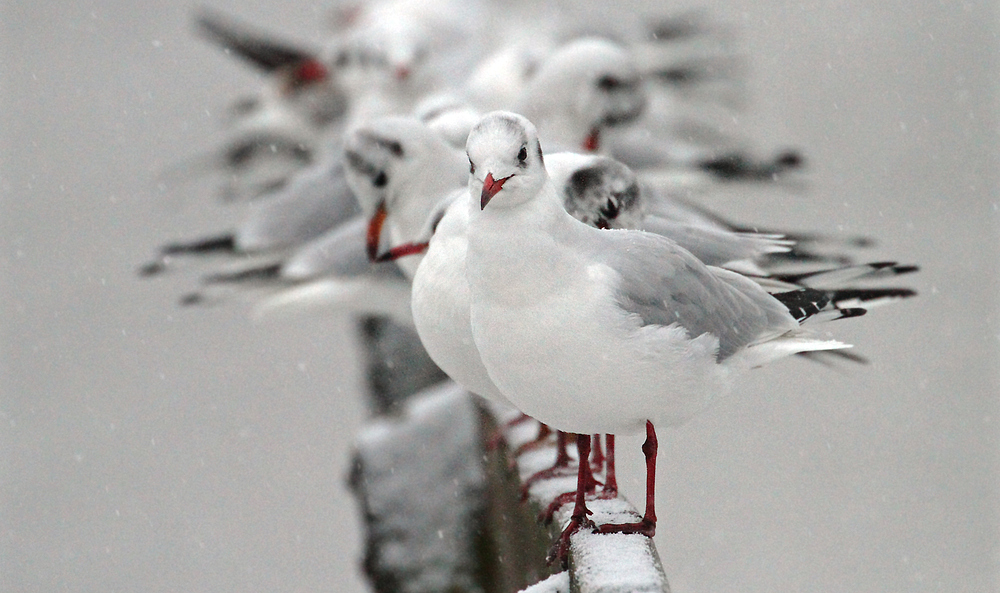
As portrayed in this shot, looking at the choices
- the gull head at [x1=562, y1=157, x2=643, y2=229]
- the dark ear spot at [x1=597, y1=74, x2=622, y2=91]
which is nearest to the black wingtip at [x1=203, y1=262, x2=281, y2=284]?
the dark ear spot at [x1=597, y1=74, x2=622, y2=91]

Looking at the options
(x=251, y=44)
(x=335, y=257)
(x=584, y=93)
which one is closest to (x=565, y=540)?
(x=335, y=257)

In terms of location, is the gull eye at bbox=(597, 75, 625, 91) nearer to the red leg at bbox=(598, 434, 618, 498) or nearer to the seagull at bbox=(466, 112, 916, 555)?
the red leg at bbox=(598, 434, 618, 498)

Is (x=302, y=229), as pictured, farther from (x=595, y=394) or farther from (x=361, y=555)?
(x=595, y=394)

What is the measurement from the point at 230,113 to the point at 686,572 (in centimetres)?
347

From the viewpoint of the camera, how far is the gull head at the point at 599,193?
7.04 ft

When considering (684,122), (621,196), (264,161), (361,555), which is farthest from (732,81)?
(621,196)

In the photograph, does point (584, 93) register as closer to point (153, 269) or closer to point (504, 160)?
point (153, 269)

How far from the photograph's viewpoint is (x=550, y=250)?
1696 millimetres

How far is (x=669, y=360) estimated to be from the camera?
1756mm

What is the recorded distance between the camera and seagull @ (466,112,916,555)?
1.68m

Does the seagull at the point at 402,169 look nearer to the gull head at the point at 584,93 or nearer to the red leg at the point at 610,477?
the red leg at the point at 610,477

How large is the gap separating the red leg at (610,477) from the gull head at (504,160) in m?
0.60

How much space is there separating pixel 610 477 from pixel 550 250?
0.57 m

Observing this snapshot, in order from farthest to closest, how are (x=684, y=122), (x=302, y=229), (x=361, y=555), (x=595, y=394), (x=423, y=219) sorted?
(x=684, y=122) < (x=302, y=229) < (x=361, y=555) < (x=423, y=219) < (x=595, y=394)
